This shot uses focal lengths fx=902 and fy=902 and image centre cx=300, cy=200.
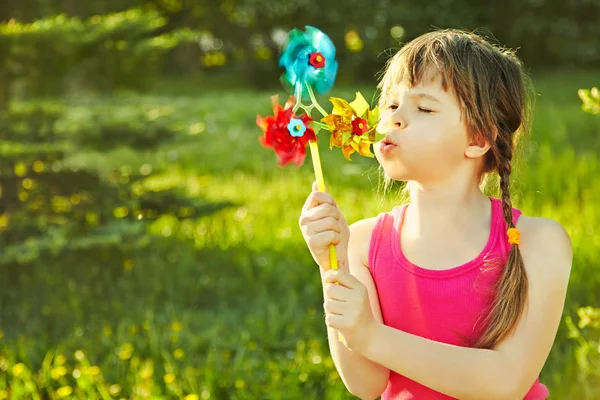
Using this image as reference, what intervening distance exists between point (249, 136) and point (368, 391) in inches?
319

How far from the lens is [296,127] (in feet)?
5.60

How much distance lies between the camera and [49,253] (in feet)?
16.0

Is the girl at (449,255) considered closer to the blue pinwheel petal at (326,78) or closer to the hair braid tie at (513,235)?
the hair braid tie at (513,235)

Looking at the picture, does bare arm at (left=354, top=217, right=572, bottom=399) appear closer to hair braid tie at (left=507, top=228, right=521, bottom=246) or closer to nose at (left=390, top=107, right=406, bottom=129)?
hair braid tie at (left=507, top=228, right=521, bottom=246)

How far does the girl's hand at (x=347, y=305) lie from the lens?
1.68m

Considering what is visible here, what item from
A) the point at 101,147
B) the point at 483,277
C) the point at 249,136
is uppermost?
the point at 483,277

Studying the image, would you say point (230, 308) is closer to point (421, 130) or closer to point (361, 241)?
point (361, 241)

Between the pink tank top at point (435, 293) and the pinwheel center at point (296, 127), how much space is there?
352 mm

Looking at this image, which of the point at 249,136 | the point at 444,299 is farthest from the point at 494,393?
the point at 249,136

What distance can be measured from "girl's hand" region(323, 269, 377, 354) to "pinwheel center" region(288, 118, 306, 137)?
0.88 feet

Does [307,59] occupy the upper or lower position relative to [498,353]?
upper

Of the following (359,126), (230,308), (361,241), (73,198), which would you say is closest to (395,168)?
(359,126)

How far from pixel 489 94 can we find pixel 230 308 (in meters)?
2.81

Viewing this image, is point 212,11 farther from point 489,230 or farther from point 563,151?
point 489,230
